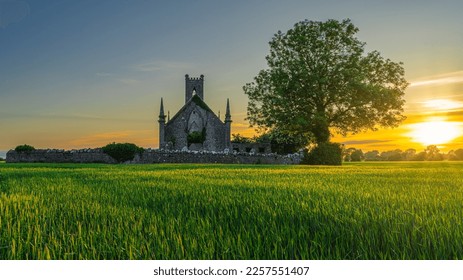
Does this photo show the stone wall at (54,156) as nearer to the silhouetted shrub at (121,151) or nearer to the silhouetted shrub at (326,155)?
the silhouetted shrub at (121,151)

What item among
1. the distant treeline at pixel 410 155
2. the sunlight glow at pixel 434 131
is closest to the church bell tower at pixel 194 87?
the distant treeline at pixel 410 155

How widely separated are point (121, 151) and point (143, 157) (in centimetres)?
206

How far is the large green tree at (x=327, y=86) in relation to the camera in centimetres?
2859

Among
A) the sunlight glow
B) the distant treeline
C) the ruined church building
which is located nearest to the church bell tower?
the ruined church building

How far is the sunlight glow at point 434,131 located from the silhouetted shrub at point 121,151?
24237mm

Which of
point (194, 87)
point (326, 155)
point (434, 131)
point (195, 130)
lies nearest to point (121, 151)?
point (326, 155)

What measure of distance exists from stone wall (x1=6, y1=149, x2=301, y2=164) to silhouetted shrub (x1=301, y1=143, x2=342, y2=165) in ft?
20.5

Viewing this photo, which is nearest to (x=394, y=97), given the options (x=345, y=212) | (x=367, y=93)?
(x=367, y=93)

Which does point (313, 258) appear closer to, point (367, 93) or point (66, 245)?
point (66, 245)

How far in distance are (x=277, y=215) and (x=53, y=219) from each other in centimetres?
192

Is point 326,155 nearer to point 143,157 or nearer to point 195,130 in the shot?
point 143,157

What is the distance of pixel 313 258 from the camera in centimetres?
224

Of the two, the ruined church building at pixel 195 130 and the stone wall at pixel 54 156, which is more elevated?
the ruined church building at pixel 195 130
